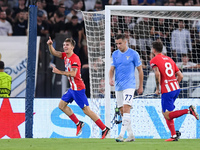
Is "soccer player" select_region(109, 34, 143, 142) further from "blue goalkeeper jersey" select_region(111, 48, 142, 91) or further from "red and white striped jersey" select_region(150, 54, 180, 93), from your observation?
"red and white striped jersey" select_region(150, 54, 180, 93)

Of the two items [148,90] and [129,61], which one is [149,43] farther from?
[129,61]

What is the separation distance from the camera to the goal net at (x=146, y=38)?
497 inches

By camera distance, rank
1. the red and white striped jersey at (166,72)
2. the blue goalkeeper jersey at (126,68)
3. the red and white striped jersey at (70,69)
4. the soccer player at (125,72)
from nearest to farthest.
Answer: the soccer player at (125,72), the blue goalkeeper jersey at (126,68), the red and white striped jersey at (166,72), the red and white striped jersey at (70,69)

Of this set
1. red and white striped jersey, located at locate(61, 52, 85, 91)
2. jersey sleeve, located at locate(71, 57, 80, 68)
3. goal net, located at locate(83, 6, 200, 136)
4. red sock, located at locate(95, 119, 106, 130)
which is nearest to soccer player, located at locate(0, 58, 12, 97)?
goal net, located at locate(83, 6, 200, 136)

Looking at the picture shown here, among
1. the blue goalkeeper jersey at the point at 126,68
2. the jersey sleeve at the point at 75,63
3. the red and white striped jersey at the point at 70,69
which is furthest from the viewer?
the red and white striped jersey at the point at 70,69

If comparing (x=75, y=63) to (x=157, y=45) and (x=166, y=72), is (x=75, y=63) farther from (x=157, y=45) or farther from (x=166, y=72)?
(x=166, y=72)

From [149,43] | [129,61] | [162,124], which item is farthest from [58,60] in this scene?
[129,61]

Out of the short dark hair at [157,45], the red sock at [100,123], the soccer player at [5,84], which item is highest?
the short dark hair at [157,45]

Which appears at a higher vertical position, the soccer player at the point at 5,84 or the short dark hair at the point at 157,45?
the short dark hair at the point at 157,45

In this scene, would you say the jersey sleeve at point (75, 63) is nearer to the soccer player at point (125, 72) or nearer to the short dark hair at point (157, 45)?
the soccer player at point (125, 72)

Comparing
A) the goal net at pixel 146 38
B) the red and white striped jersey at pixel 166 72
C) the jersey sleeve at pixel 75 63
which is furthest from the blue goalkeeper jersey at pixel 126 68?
the goal net at pixel 146 38

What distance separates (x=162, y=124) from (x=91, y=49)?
2.67 m

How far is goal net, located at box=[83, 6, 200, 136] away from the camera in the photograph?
12.6 m

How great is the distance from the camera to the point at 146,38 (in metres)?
15.1
